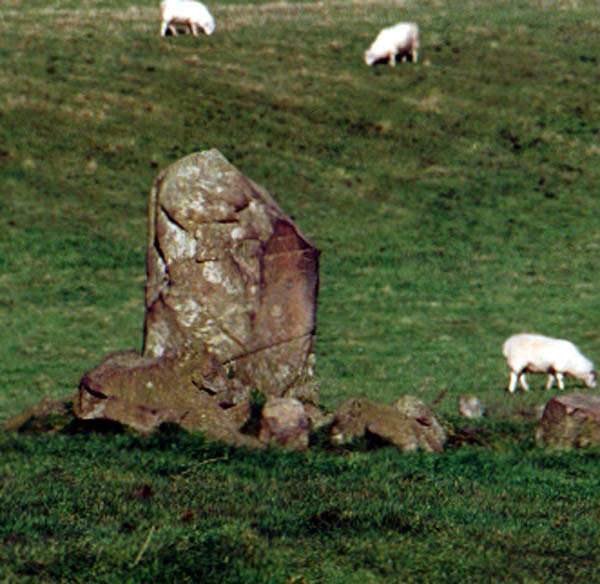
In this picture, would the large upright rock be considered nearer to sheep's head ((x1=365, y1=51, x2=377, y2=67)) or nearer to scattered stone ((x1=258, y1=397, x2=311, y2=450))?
scattered stone ((x1=258, y1=397, x2=311, y2=450))

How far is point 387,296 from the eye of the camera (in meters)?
34.2

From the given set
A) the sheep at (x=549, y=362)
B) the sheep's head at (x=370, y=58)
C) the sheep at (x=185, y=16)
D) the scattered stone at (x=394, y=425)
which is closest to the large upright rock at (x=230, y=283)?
the scattered stone at (x=394, y=425)

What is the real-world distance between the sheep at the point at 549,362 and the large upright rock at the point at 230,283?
7.22m

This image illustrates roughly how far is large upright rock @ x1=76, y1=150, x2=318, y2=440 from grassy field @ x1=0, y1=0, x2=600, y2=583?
2.75 metres

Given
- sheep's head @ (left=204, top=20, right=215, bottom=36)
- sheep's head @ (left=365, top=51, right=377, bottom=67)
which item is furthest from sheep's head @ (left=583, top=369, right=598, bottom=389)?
sheep's head @ (left=204, top=20, right=215, bottom=36)

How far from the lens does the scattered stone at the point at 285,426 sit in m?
16.9

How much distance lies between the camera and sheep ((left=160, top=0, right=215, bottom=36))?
53250mm

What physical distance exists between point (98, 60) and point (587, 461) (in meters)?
37.1

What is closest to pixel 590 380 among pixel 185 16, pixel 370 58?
pixel 370 58

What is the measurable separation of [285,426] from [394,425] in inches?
58.5

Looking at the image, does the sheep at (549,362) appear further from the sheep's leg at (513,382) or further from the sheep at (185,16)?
the sheep at (185,16)

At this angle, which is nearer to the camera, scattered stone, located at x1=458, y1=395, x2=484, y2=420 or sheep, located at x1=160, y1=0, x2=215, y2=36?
scattered stone, located at x1=458, y1=395, x2=484, y2=420

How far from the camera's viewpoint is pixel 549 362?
26344 mm

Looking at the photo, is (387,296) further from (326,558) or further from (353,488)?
(326,558)
